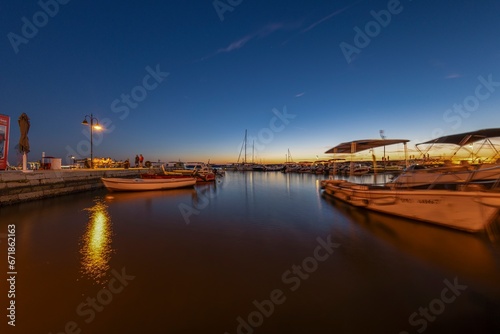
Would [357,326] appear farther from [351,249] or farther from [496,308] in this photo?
[351,249]

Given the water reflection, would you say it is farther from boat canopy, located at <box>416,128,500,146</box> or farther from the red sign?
the red sign

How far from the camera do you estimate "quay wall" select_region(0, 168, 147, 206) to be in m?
12.1

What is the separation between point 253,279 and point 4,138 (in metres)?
17.9

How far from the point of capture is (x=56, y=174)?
53.1 ft

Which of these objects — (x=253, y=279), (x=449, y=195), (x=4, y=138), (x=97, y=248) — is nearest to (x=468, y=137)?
(x=449, y=195)

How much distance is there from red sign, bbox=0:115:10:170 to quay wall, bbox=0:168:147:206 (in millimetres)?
1573

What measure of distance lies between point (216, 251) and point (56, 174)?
55.8 ft

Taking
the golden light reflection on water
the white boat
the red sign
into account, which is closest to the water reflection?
the golden light reflection on water

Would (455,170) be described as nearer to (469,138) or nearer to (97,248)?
(469,138)

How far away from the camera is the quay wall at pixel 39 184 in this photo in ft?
39.7

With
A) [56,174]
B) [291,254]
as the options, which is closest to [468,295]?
[291,254]

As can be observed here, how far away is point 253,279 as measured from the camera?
15.4ft

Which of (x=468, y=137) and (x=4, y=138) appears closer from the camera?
(x=468, y=137)

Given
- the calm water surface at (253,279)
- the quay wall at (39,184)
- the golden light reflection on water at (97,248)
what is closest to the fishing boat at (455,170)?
the calm water surface at (253,279)
